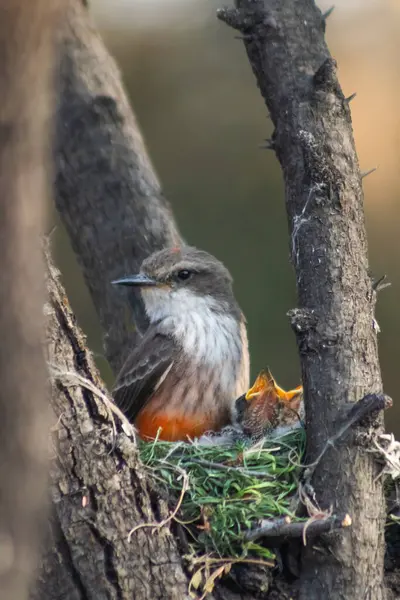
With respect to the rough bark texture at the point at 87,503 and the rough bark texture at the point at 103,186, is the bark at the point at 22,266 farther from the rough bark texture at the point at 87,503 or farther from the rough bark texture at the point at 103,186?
the rough bark texture at the point at 103,186

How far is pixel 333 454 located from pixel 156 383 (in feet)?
5.85

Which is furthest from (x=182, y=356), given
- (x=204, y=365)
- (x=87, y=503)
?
(x=87, y=503)

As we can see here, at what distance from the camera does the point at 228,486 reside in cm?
418

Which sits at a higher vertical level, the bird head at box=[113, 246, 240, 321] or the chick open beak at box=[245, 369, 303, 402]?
the bird head at box=[113, 246, 240, 321]

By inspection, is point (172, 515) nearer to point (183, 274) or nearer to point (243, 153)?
point (183, 274)

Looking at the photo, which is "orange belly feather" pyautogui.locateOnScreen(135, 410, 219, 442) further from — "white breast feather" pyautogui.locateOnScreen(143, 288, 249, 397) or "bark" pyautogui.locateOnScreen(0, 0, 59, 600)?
"bark" pyautogui.locateOnScreen(0, 0, 59, 600)

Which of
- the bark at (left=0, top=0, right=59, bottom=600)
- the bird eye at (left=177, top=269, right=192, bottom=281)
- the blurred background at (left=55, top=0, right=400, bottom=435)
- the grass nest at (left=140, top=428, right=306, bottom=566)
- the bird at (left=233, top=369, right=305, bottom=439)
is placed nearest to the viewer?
the bark at (left=0, top=0, right=59, bottom=600)

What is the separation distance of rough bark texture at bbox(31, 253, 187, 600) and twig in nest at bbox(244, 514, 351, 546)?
1.29ft

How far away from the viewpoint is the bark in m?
1.69

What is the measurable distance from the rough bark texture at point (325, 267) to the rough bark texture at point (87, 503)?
2.24 ft

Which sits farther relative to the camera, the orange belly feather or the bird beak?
the bird beak

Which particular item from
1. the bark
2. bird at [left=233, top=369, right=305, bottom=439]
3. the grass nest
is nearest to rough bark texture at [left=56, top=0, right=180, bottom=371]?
bird at [left=233, top=369, right=305, bottom=439]

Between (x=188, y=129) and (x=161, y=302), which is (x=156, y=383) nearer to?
(x=161, y=302)

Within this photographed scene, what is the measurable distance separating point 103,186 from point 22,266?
4.19 meters
